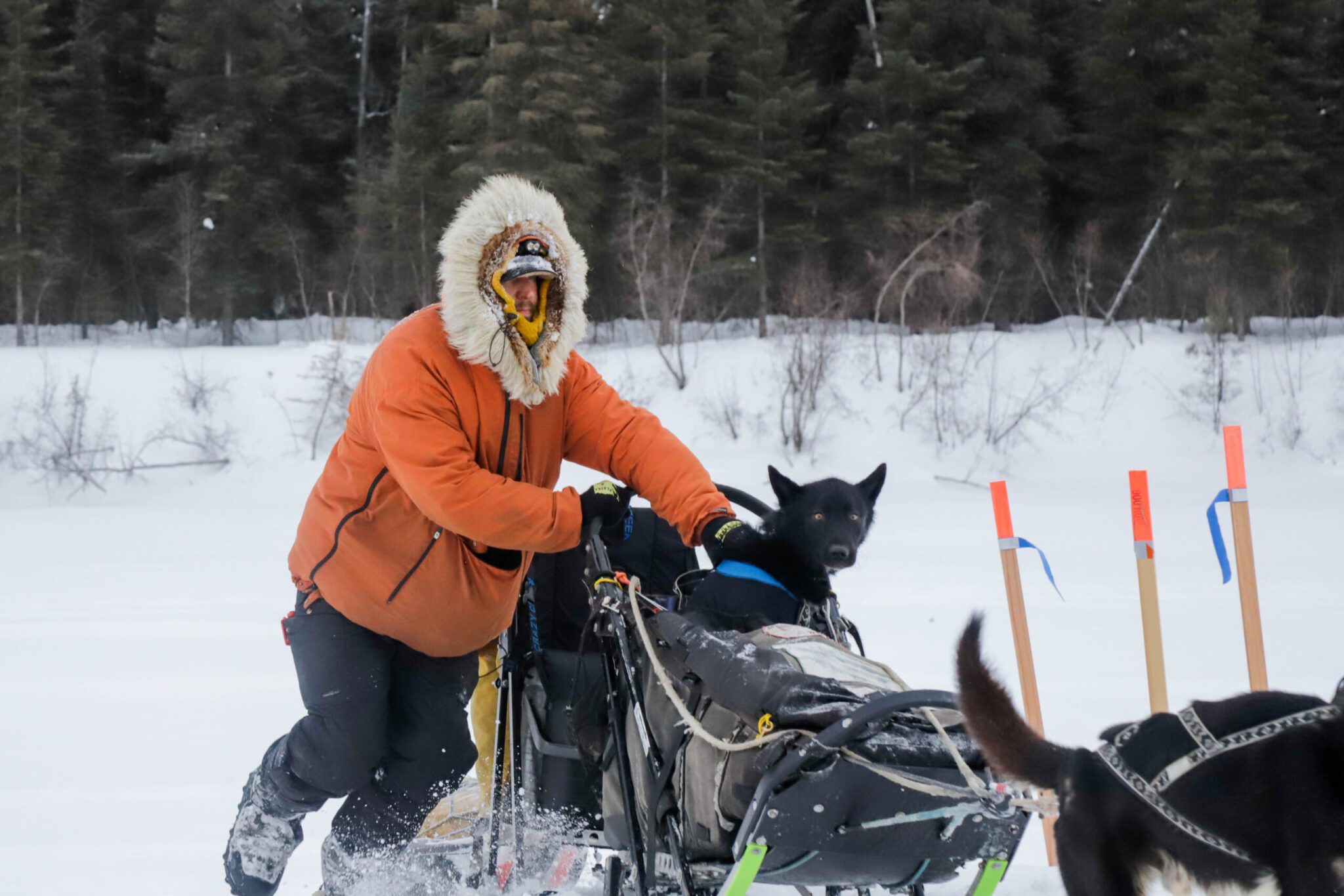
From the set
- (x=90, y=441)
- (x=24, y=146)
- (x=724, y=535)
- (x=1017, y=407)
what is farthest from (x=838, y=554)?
(x=24, y=146)

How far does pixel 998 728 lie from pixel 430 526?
1.34m

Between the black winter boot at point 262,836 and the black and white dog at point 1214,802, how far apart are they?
1795 mm

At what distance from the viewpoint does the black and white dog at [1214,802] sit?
1219 millimetres

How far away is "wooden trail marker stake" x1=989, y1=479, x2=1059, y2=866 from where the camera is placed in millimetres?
3041

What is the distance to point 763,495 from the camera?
455 inches

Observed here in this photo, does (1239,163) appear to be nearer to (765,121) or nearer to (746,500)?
(765,121)

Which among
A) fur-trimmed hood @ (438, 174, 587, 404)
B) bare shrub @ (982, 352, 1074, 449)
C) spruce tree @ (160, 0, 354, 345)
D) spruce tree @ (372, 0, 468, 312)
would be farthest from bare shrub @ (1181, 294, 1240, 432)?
spruce tree @ (160, 0, 354, 345)

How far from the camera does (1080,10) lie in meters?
21.1

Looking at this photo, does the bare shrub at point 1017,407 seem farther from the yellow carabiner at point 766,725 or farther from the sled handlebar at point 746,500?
the yellow carabiner at point 766,725

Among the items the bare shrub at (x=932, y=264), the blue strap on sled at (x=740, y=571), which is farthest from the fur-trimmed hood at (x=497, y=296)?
the bare shrub at (x=932, y=264)

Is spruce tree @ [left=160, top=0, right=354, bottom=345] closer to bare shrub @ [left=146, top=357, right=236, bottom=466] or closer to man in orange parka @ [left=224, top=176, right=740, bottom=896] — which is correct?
bare shrub @ [left=146, top=357, right=236, bottom=466]

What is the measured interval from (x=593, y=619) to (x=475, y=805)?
86cm

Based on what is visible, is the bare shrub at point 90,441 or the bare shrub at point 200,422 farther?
the bare shrub at point 200,422

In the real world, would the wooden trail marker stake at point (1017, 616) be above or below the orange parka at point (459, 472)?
below
